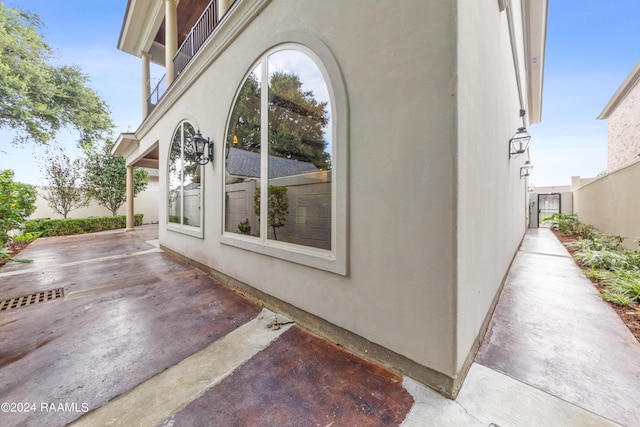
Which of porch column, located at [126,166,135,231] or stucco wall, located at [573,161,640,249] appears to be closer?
stucco wall, located at [573,161,640,249]

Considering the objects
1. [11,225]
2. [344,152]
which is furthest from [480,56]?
[11,225]

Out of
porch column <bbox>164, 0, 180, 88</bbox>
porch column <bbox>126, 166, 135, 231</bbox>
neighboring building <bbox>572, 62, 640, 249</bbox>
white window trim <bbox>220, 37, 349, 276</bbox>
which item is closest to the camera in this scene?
white window trim <bbox>220, 37, 349, 276</bbox>

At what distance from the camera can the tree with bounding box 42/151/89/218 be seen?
36.3 feet

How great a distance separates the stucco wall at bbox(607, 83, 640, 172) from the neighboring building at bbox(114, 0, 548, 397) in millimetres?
11824

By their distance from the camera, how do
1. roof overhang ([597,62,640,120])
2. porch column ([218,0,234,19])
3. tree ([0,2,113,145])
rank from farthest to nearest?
tree ([0,2,113,145]) → roof overhang ([597,62,640,120]) → porch column ([218,0,234,19])

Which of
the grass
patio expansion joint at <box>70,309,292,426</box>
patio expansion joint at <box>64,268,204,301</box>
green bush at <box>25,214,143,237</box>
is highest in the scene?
green bush at <box>25,214,143,237</box>

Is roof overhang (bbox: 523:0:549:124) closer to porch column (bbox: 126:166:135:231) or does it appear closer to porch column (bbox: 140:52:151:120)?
porch column (bbox: 140:52:151:120)

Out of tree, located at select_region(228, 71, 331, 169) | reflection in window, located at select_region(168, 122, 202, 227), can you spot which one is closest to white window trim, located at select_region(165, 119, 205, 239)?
reflection in window, located at select_region(168, 122, 202, 227)

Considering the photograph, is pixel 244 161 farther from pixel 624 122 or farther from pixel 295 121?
pixel 624 122

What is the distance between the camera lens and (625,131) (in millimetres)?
10734

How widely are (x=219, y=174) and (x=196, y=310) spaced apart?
216 cm

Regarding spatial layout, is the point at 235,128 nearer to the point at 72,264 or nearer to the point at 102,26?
the point at 72,264

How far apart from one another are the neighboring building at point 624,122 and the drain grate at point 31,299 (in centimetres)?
1596

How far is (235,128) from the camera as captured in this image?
3.79 meters
